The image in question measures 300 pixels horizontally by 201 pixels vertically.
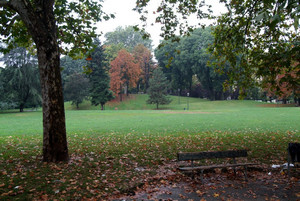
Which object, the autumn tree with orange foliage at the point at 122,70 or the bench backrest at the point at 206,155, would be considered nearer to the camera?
the bench backrest at the point at 206,155

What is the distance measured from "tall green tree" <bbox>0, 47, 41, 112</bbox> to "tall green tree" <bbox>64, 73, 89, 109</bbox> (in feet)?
40.4

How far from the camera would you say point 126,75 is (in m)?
66.9

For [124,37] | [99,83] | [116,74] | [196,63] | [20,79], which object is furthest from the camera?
[124,37]

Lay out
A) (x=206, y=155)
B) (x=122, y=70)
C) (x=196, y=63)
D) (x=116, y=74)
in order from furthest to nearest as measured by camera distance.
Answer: (x=196, y=63)
(x=122, y=70)
(x=116, y=74)
(x=206, y=155)

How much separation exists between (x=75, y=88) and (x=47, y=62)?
5429 cm

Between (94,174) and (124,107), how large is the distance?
55.8 m

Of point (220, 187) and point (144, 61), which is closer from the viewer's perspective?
point (220, 187)

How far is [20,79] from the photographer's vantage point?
4381cm

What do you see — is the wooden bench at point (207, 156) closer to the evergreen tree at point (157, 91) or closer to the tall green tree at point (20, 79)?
the tall green tree at point (20, 79)

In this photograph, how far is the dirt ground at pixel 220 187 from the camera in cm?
538

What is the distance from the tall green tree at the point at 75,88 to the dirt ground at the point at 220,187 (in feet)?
180

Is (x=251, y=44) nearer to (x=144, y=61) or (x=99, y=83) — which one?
(x=99, y=83)

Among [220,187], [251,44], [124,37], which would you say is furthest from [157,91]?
[220,187]

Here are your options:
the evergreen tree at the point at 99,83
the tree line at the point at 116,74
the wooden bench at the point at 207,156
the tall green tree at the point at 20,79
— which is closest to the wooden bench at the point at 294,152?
the wooden bench at the point at 207,156
